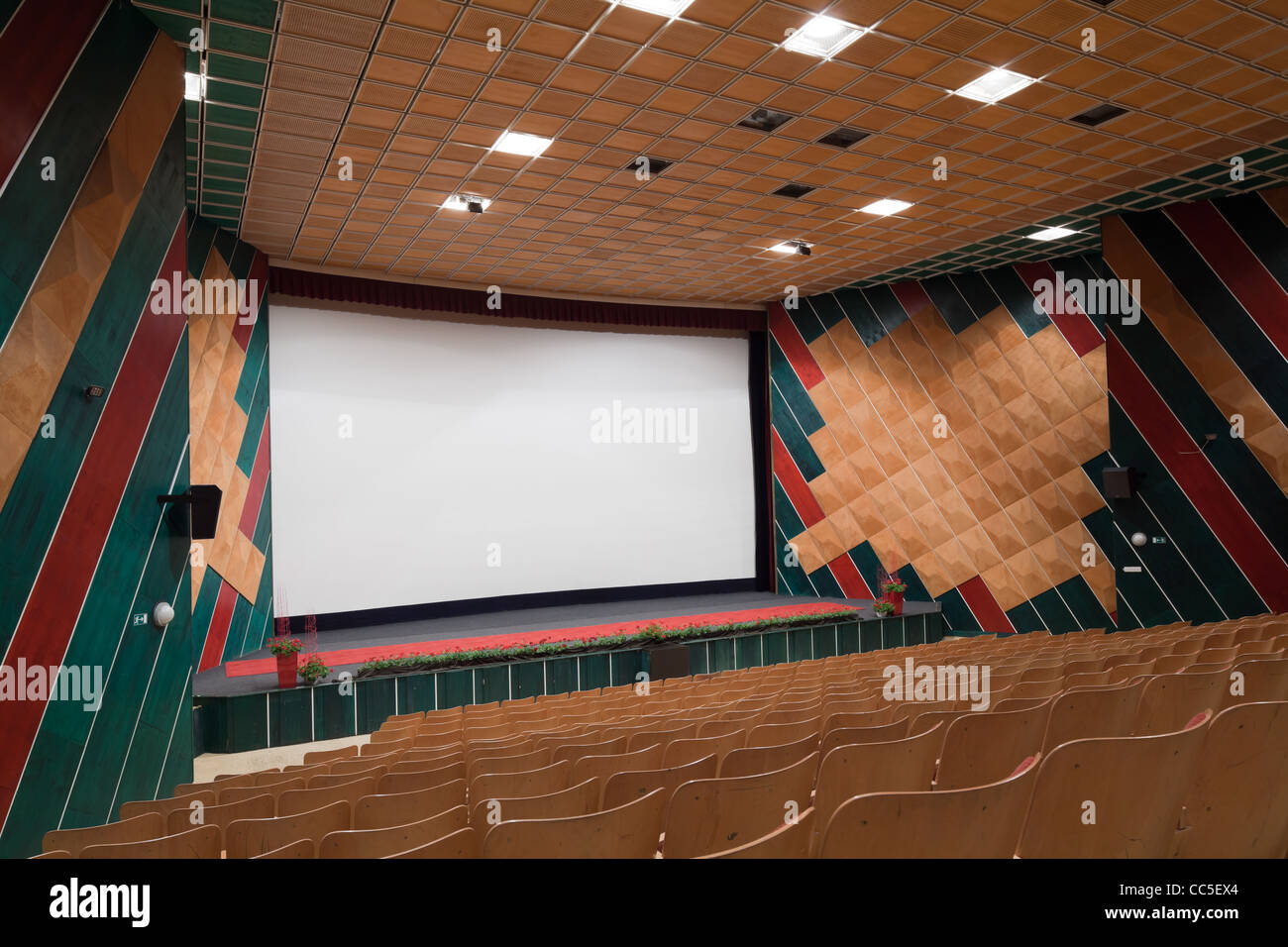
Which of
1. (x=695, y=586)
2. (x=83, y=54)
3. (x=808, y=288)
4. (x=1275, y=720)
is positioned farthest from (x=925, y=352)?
(x=1275, y=720)

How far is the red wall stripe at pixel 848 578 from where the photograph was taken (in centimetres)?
1678

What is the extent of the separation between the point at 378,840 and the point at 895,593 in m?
13.2

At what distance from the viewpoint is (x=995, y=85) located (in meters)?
8.47

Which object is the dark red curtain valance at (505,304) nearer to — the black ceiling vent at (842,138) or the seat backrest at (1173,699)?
the black ceiling vent at (842,138)

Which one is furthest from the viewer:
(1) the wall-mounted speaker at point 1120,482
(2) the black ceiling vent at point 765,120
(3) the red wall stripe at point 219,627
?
(1) the wall-mounted speaker at point 1120,482

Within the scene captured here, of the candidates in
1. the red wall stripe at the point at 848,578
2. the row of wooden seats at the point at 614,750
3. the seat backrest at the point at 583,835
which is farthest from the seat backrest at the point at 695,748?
the red wall stripe at the point at 848,578

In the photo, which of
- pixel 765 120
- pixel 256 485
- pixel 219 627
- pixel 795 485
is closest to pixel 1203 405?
pixel 765 120

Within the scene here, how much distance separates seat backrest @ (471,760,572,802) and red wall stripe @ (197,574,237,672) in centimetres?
913

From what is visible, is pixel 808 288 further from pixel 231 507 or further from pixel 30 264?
pixel 30 264

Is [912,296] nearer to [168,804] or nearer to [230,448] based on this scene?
[230,448]

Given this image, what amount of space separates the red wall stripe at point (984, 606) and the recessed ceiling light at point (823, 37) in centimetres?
1037

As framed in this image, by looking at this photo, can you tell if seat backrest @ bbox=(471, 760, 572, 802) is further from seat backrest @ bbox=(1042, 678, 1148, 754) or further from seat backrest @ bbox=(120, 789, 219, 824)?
seat backrest @ bbox=(1042, 678, 1148, 754)

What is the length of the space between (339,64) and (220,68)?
1057mm

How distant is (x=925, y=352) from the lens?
1583 centimetres
